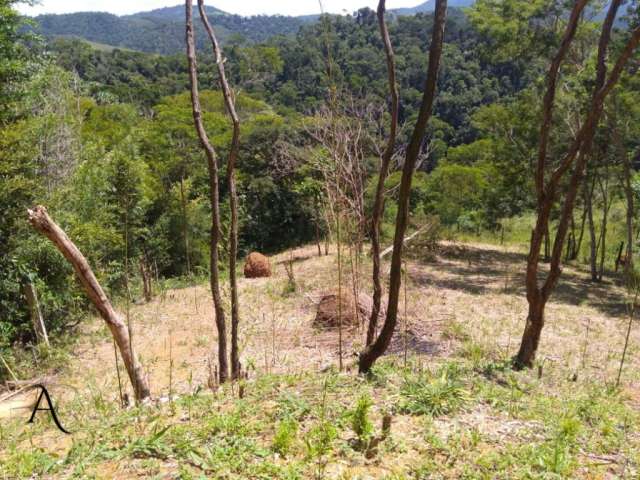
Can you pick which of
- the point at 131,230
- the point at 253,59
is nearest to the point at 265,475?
the point at 131,230

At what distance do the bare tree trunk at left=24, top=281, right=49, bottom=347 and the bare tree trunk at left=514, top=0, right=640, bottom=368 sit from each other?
665cm

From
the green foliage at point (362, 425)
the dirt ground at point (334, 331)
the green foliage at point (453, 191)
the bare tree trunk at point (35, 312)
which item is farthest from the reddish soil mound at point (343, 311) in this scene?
the green foliage at point (453, 191)

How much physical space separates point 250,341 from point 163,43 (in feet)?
429

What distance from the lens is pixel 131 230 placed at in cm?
1238

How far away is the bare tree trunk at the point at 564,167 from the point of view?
4.39m

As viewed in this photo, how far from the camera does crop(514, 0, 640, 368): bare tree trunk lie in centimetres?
439

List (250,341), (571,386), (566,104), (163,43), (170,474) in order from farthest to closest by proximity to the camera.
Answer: (163,43)
(566,104)
(250,341)
(571,386)
(170,474)

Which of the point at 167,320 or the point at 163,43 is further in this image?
the point at 163,43

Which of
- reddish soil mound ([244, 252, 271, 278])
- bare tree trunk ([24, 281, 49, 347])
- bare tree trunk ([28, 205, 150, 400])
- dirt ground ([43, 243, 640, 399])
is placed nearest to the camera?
bare tree trunk ([28, 205, 150, 400])

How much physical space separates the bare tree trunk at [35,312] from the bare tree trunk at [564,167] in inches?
262

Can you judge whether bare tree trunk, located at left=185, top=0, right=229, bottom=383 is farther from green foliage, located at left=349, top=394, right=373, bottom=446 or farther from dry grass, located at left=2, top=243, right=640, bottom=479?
green foliage, located at left=349, top=394, right=373, bottom=446

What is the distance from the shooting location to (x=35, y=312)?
7648 millimetres

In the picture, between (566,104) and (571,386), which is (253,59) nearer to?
(566,104)

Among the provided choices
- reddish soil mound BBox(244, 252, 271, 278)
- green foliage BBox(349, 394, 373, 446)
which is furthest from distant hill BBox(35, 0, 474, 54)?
green foliage BBox(349, 394, 373, 446)
